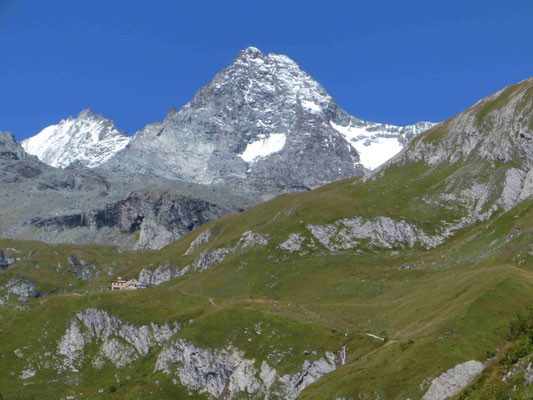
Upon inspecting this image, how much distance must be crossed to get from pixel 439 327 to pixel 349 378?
27177 mm

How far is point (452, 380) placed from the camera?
147000mm

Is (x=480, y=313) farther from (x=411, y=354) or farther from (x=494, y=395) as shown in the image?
(x=494, y=395)

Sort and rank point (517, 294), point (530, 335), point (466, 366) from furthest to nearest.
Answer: point (517, 294)
point (466, 366)
point (530, 335)

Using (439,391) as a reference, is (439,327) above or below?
above

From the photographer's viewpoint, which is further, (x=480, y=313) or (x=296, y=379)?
(x=296, y=379)

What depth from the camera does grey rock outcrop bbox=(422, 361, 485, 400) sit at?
142000 mm

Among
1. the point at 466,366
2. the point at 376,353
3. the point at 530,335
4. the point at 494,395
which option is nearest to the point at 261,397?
the point at 376,353

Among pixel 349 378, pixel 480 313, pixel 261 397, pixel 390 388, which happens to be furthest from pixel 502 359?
pixel 261 397

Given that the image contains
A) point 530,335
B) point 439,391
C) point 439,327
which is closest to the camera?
point 530,335

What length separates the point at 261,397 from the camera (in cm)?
19900

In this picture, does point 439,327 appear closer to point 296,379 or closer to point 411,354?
point 411,354

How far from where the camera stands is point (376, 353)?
180500 millimetres

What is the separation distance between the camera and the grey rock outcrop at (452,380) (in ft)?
466

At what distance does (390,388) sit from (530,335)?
5432cm
